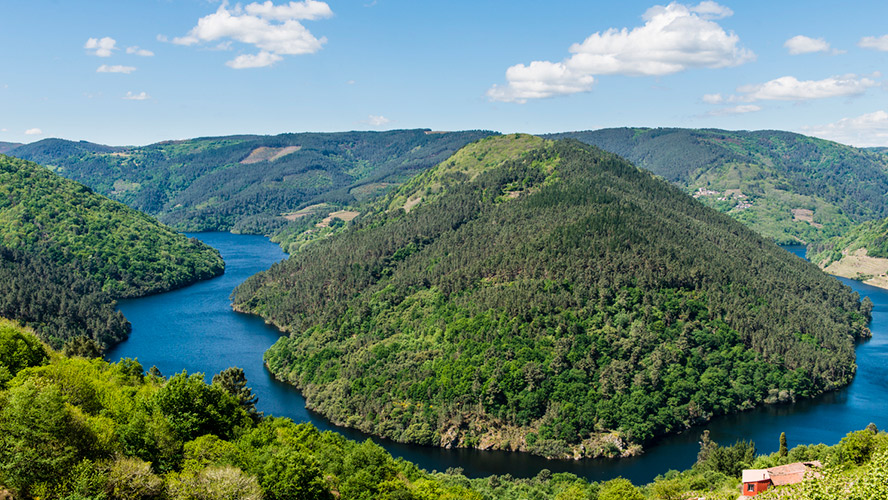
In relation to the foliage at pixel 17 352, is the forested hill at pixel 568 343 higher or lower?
lower

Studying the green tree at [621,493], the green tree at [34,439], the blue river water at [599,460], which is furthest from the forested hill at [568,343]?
the green tree at [34,439]

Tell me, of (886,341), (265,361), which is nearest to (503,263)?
(265,361)

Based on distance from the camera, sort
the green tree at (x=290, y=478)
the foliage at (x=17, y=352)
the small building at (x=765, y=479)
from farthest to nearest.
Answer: the small building at (x=765, y=479)
the foliage at (x=17, y=352)
the green tree at (x=290, y=478)

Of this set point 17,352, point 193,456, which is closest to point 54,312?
point 17,352

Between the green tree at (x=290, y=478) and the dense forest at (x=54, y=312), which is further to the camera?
the dense forest at (x=54, y=312)

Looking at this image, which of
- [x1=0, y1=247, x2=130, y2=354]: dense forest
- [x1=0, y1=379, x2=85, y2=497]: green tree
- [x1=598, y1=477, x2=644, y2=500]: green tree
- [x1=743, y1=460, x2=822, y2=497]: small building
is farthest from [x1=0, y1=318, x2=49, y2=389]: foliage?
[x1=0, y1=247, x2=130, y2=354]: dense forest

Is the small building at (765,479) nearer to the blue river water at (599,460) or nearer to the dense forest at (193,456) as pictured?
the dense forest at (193,456)

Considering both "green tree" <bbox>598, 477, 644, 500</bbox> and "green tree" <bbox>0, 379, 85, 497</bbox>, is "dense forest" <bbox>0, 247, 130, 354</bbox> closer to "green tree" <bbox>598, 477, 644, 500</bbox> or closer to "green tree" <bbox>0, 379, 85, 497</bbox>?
"green tree" <bbox>0, 379, 85, 497</bbox>

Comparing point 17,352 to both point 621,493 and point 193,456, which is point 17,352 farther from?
point 621,493
